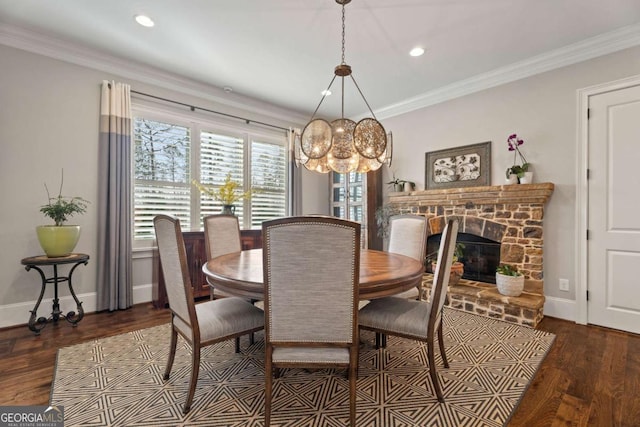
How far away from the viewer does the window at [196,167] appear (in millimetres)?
3520

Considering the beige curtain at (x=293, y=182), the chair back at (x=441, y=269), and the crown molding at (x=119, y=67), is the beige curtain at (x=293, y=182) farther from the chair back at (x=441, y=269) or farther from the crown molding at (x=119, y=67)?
the chair back at (x=441, y=269)

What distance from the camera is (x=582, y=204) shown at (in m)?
2.89

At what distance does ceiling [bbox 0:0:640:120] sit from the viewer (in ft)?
7.66

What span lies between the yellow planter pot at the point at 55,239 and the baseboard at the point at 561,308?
483cm

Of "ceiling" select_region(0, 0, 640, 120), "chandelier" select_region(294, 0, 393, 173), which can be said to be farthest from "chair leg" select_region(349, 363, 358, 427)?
"ceiling" select_region(0, 0, 640, 120)

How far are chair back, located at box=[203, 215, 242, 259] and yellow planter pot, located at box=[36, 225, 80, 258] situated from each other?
122cm

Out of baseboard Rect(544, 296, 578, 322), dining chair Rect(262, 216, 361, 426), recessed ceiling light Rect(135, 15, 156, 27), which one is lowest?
baseboard Rect(544, 296, 578, 322)

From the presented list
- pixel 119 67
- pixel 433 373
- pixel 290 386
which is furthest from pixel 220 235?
pixel 119 67

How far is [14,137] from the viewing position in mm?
2740

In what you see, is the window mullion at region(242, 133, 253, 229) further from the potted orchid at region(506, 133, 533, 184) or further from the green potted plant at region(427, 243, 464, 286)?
the potted orchid at region(506, 133, 533, 184)

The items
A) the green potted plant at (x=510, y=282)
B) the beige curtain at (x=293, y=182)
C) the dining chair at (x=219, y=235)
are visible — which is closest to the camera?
the dining chair at (x=219, y=235)

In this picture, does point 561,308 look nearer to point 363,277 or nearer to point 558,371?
point 558,371

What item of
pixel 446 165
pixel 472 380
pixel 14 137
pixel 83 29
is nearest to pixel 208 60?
pixel 83 29

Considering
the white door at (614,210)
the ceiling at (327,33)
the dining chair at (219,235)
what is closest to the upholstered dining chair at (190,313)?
the dining chair at (219,235)
